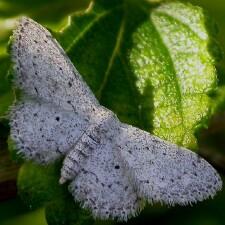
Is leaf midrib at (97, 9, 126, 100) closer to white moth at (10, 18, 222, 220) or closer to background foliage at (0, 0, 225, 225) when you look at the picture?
background foliage at (0, 0, 225, 225)

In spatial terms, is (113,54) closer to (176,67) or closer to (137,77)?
(137,77)

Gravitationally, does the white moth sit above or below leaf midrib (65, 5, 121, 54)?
below

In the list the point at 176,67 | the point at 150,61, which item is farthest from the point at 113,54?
the point at 176,67

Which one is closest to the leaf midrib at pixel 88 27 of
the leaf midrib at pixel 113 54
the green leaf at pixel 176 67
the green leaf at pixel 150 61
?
the green leaf at pixel 150 61

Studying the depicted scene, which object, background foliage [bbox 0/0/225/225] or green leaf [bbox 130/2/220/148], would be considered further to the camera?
green leaf [bbox 130/2/220/148]

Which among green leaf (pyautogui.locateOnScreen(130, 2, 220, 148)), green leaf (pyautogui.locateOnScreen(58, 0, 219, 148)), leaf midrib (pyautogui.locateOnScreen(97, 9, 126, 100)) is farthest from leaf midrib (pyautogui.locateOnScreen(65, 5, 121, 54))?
green leaf (pyautogui.locateOnScreen(130, 2, 220, 148))

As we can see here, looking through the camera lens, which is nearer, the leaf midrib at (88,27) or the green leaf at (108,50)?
the green leaf at (108,50)

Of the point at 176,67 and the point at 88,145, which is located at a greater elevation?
the point at 176,67

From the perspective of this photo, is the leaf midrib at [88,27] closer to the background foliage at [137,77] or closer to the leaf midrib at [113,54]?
the background foliage at [137,77]
